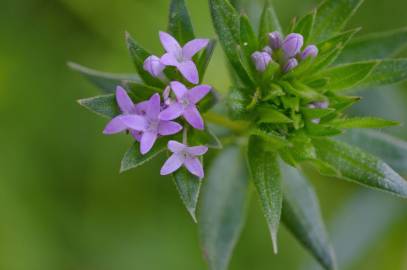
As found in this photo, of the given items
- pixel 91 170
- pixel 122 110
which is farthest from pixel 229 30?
pixel 91 170

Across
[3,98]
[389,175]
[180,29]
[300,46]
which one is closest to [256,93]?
[300,46]

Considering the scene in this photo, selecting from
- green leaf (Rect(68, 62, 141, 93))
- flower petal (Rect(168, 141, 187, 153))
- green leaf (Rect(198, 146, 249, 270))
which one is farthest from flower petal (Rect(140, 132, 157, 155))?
green leaf (Rect(198, 146, 249, 270))

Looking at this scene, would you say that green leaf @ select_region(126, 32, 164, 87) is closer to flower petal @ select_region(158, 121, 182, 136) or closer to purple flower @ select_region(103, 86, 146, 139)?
purple flower @ select_region(103, 86, 146, 139)

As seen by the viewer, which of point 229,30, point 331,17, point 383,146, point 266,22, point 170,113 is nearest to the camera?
point 170,113

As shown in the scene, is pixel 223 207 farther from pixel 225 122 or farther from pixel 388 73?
pixel 388 73

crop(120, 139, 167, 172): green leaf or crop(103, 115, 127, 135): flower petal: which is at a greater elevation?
crop(103, 115, 127, 135): flower petal

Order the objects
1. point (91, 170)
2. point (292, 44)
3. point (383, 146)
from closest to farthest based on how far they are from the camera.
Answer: point (292, 44) < point (383, 146) < point (91, 170)

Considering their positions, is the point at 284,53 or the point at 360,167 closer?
the point at 284,53
